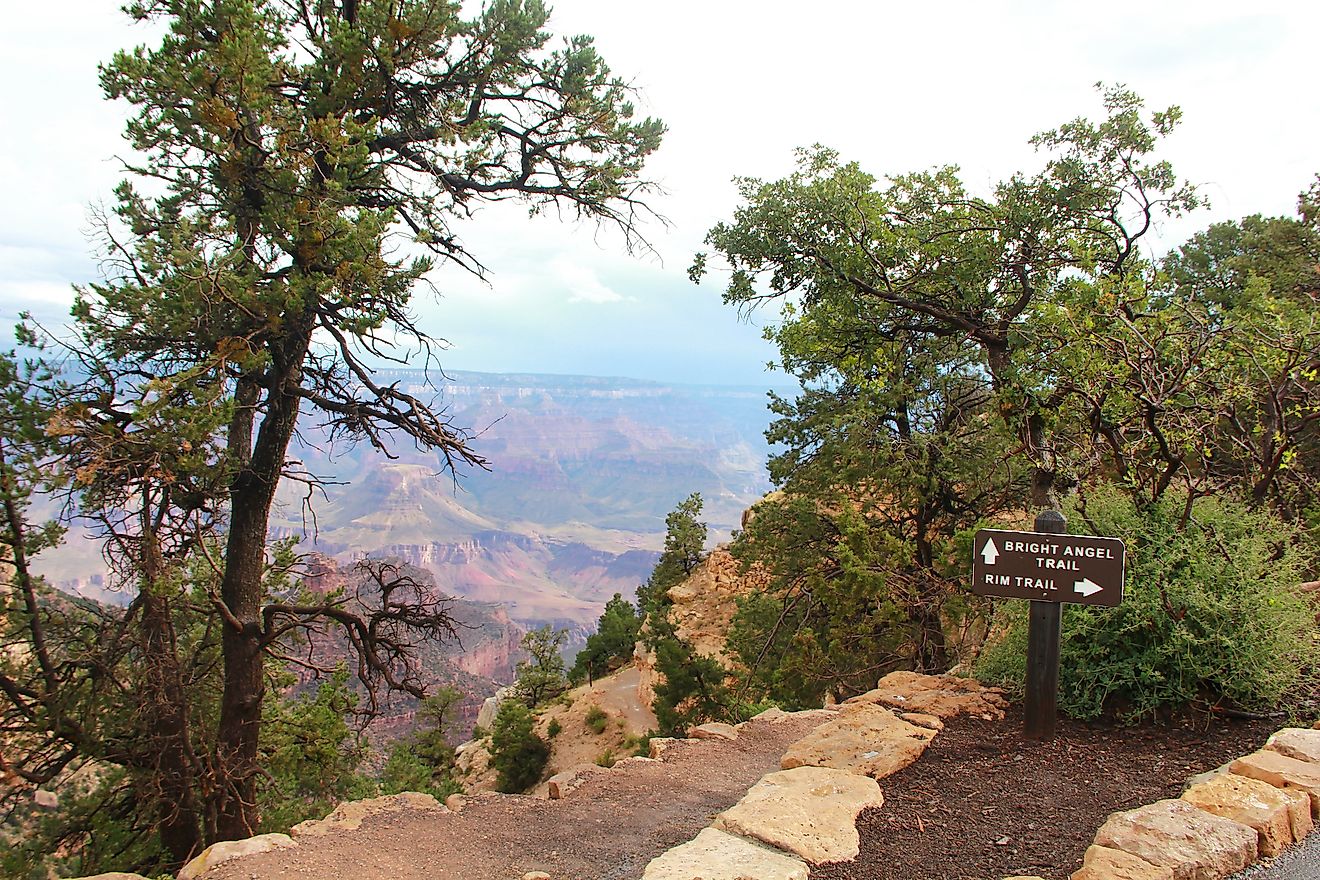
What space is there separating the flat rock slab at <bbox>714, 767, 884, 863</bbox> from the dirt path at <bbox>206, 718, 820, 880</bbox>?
2.52 ft

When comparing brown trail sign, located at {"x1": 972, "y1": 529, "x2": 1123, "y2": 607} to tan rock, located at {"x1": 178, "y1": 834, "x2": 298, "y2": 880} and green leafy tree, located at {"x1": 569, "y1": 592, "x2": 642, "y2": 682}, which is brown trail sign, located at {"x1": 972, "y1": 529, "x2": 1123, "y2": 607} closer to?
tan rock, located at {"x1": 178, "y1": 834, "x2": 298, "y2": 880}

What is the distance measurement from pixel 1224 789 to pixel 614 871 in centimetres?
349

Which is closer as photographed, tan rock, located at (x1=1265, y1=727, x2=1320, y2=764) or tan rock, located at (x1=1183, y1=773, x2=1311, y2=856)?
tan rock, located at (x1=1183, y1=773, x2=1311, y2=856)

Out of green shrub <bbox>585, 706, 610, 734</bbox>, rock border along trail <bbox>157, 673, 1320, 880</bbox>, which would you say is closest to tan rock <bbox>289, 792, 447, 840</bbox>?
rock border along trail <bbox>157, 673, 1320, 880</bbox>

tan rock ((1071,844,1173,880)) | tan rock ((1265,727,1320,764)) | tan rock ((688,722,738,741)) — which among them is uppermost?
tan rock ((1265,727,1320,764))

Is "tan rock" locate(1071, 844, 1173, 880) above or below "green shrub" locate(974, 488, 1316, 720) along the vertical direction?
below

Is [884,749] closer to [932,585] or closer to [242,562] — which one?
[932,585]

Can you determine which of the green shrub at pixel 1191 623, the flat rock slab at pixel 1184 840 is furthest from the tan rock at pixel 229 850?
the green shrub at pixel 1191 623

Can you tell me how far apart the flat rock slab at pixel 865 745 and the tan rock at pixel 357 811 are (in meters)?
3.06

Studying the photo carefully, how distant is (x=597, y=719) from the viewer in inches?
1120

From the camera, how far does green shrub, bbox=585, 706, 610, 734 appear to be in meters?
27.8

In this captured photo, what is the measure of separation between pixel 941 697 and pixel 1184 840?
3275 mm

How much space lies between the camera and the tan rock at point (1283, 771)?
4020mm

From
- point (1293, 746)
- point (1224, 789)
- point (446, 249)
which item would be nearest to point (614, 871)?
point (1224, 789)
